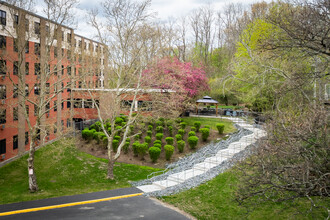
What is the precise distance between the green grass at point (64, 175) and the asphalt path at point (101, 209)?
1.22 meters

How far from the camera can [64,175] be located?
653 inches

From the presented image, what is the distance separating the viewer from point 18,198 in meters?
12.5

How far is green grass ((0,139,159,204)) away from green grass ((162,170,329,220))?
4.35 meters

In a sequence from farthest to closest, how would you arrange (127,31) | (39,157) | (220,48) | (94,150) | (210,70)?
1. (220,48)
2. (210,70)
3. (94,150)
4. (39,157)
5. (127,31)

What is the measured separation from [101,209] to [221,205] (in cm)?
468

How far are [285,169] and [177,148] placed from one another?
598 inches

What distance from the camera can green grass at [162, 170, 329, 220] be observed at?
29.8 ft

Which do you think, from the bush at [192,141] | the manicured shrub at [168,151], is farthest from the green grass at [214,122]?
the manicured shrub at [168,151]

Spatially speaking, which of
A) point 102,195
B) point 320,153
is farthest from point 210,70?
point 320,153

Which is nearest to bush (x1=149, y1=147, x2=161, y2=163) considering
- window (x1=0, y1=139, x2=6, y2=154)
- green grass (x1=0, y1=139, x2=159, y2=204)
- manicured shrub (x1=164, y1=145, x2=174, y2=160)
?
manicured shrub (x1=164, y1=145, x2=174, y2=160)

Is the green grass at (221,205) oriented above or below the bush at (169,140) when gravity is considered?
below

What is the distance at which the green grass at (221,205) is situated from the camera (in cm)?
907

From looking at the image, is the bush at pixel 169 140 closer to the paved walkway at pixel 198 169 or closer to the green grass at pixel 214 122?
the paved walkway at pixel 198 169

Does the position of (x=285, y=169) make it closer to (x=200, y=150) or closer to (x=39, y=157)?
(x=200, y=150)
